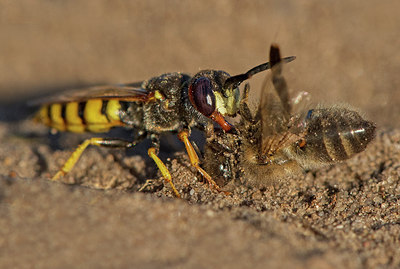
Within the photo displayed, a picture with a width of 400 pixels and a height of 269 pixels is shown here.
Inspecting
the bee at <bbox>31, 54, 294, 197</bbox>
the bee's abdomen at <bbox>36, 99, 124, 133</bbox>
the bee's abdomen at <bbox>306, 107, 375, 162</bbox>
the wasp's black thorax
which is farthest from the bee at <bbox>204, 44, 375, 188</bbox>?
the bee's abdomen at <bbox>36, 99, 124, 133</bbox>

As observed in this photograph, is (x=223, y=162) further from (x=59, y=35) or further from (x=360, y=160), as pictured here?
(x=59, y=35)

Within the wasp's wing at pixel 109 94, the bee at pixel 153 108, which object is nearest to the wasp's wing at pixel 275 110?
the bee at pixel 153 108

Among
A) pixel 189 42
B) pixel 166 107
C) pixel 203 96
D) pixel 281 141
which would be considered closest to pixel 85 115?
pixel 166 107

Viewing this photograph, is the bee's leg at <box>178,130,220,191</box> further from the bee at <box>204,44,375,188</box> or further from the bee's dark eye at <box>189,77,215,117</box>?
the bee's dark eye at <box>189,77,215,117</box>

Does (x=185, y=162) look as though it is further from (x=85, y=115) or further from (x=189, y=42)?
(x=189, y=42)

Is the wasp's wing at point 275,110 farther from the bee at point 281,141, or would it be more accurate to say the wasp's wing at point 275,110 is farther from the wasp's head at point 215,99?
the wasp's head at point 215,99
